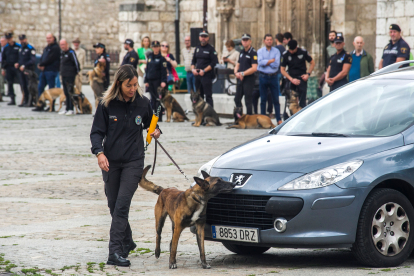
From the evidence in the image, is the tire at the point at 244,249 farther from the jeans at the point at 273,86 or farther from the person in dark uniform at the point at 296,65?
the jeans at the point at 273,86

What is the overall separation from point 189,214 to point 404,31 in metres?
11.6

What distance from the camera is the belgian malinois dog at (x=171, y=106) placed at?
747 inches

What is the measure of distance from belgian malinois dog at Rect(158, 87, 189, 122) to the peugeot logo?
1321cm

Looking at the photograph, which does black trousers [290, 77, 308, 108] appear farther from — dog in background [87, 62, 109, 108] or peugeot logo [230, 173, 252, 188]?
peugeot logo [230, 173, 252, 188]

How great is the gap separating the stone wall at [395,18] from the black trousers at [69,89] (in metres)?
8.82

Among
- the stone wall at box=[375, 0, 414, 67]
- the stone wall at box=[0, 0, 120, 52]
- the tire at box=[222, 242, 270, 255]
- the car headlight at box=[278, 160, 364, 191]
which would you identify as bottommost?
the tire at box=[222, 242, 270, 255]

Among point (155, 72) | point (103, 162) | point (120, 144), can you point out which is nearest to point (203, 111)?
point (155, 72)

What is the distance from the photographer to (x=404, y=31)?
16.2m

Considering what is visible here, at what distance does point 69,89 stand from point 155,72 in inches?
136

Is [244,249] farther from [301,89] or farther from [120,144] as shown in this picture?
[301,89]

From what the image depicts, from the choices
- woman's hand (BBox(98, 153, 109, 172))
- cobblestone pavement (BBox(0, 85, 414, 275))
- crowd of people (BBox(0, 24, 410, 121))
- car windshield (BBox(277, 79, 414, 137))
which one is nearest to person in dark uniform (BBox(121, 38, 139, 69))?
crowd of people (BBox(0, 24, 410, 121))

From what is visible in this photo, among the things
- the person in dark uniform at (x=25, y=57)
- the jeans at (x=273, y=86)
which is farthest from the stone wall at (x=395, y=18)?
the person in dark uniform at (x=25, y=57)

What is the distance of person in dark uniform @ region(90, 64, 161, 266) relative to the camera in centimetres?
605

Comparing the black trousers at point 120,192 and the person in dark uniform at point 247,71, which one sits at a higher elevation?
the person in dark uniform at point 247,71
